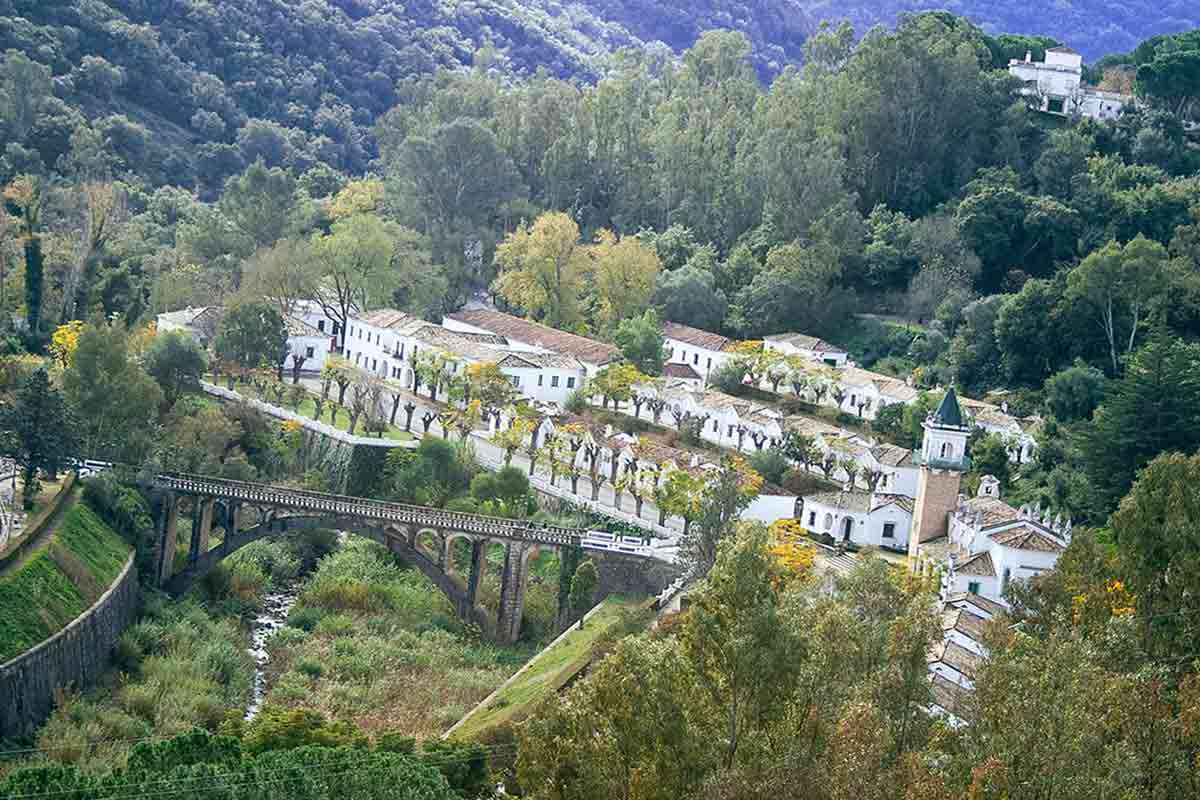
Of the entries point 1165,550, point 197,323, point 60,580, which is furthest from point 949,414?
point 197,323

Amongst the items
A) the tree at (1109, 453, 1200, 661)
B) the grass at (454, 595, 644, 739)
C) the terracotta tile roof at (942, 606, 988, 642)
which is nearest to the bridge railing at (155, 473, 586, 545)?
the grass at (454, 595, 644, 739)

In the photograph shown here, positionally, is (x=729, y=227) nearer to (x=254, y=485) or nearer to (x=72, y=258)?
(x=72, y=258)

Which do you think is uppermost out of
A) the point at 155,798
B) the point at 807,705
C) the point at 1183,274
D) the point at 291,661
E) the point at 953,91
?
the point at 953,91

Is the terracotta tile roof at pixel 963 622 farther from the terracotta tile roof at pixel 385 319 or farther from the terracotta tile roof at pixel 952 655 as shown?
the terracotta tile roof at pixel 385 319

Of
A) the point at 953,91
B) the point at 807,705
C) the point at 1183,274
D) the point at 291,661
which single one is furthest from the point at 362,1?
the point at 807,705

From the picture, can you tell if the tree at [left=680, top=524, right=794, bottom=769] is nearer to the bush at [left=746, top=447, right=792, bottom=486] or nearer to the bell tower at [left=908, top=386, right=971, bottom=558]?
the bell tower at [left=908, top=386, right=971, bottom=558]

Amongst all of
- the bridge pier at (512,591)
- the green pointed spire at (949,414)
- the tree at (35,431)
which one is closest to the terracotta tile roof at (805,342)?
the green pointed spire at (949,414)
